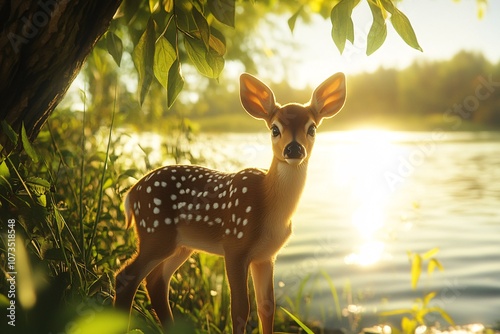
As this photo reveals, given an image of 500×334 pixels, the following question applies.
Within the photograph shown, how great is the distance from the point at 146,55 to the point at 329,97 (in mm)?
889

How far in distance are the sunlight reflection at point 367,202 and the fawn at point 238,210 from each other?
1111 mm

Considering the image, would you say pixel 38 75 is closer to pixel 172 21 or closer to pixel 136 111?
pixel 172 21

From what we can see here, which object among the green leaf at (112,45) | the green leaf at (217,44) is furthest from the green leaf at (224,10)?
the green leaf at (112,45)

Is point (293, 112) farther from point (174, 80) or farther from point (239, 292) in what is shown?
point (239, 292)

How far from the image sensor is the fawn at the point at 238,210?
2924 millimetres

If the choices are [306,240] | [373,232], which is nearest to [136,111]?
[306,240]

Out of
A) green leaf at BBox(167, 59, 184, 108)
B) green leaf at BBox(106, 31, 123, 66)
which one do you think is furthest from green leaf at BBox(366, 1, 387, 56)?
green leaf at BBox(106, 31, 123, 66)

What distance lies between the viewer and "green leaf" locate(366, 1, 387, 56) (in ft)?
9.85

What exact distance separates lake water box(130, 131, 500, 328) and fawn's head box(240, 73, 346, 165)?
22 centimetres

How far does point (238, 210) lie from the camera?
306 cm

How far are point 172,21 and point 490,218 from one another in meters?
7.34

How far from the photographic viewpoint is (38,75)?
3.08m

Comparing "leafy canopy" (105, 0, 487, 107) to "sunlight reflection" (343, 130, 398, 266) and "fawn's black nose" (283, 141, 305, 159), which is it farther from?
"sunlight reflection" (343, 130, 398, 266)

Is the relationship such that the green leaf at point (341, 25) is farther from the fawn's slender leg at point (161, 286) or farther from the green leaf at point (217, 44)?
the fawn's slender leg at point (161, 286)
